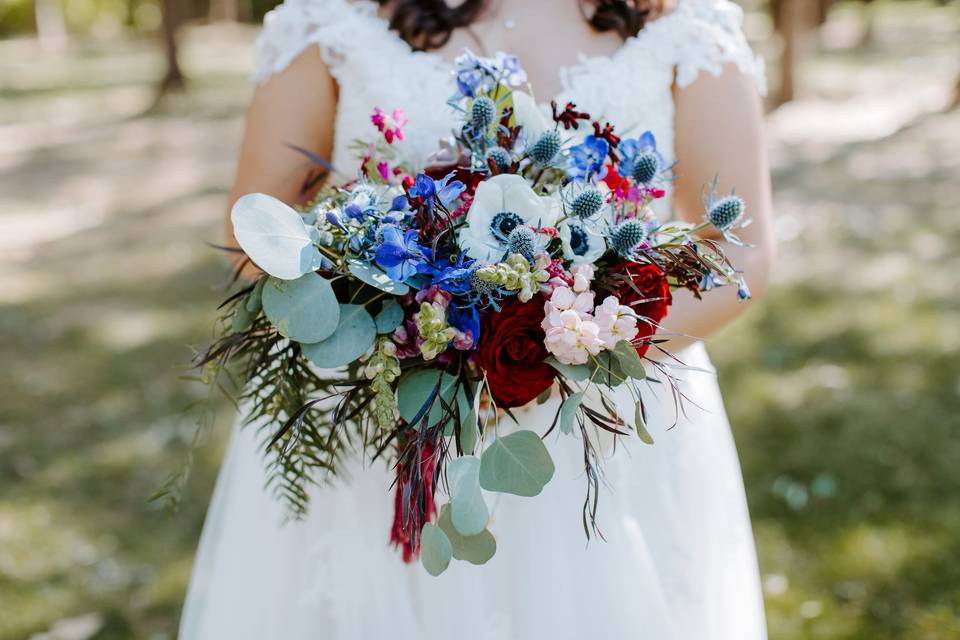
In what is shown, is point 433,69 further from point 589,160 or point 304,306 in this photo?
point 304,306

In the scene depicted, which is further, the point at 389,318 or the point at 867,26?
the point at 867,26

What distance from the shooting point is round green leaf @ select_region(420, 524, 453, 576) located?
1275mm

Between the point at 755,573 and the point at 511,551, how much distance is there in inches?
24.3

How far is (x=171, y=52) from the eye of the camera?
44.8 ft

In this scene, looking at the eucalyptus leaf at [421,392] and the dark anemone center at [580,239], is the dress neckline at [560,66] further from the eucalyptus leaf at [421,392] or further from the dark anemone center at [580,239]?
the eucalyptus leaf at [421,392]

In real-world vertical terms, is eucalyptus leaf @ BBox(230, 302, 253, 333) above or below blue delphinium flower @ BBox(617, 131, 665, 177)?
below

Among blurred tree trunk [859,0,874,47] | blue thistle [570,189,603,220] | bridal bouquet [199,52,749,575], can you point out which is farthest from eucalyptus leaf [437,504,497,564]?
blurred tree trunk [859,0,874,47]

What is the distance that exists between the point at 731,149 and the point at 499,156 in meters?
0.72

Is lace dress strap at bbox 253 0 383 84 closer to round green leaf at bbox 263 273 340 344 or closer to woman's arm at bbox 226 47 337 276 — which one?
woman's arm at bbox 226 47 337 276

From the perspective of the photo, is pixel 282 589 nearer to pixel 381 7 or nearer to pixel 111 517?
pixel 381 7

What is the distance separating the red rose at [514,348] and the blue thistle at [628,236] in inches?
6.0

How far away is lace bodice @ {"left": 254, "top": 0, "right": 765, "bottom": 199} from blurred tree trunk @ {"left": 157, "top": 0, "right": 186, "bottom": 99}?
1214 centimetres

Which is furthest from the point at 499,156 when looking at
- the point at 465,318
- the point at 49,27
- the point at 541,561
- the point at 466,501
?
the point at 49,27

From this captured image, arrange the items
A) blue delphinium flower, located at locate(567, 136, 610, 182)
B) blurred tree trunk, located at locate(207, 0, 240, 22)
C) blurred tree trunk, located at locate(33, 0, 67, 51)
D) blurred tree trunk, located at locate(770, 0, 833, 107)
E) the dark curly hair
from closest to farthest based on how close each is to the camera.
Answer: blue delphinium flower, located at locate(567, 136, 610, 182) < the dark curly hair < blurred tree trunk, located at locate(770, 0, 833, 107) < blurred tree trunk, located at locate(33, 0, 67, 51) < blurred tree trunk, located at locate(207, 0, 240, 22)
